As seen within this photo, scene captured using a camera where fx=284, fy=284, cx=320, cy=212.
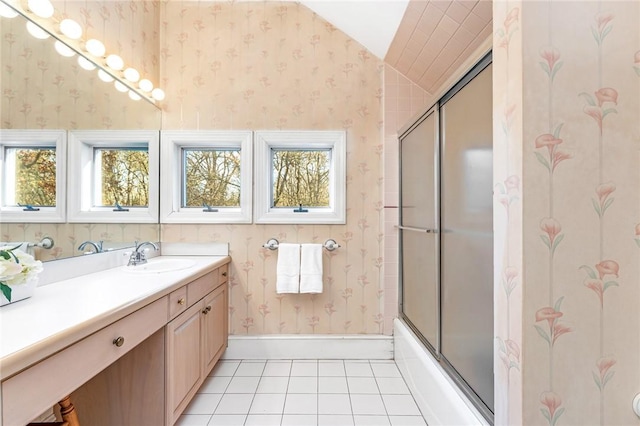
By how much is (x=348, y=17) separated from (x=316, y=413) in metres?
2.51

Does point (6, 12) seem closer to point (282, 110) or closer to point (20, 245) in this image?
point (20, 245)

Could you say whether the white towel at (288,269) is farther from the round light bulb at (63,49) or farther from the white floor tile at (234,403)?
the round light bulb at (63,49)

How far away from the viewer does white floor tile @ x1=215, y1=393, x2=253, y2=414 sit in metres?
1.56

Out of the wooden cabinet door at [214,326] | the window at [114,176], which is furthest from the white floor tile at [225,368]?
the window at [114,176]

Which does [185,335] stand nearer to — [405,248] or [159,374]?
[159,374]

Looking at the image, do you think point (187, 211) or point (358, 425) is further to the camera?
point (187, 211)

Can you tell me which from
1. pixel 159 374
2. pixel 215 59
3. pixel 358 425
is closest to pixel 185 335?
pixel 159 374

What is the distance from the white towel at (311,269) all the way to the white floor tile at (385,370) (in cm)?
67

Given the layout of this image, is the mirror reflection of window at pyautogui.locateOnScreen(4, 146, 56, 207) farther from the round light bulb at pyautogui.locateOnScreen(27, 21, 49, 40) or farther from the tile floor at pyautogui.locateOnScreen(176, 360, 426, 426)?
the tile floor at pyautogui.locateOnScreen(176, 360, 426, 426)

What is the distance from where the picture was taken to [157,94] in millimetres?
2053

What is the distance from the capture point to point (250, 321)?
2.15m

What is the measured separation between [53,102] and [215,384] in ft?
5.82

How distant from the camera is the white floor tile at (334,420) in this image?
4.84 ft

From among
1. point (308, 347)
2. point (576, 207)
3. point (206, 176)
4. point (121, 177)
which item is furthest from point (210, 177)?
point (576, 207)
